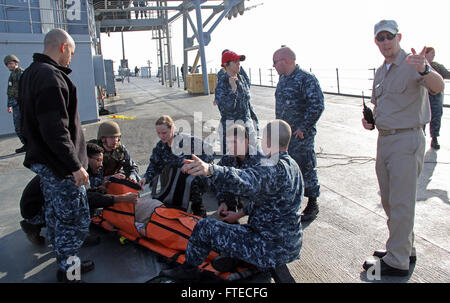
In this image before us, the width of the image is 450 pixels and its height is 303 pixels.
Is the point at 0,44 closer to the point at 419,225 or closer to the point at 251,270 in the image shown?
the point at 251,270

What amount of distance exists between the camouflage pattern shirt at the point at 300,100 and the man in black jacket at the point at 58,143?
2.33 metres

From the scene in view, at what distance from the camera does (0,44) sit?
33.1ft

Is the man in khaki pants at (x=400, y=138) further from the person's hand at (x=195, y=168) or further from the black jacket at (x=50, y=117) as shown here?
the black jacket at (x=50, y=117)

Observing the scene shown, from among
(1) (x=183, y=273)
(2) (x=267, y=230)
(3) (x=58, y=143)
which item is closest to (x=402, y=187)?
(2) (x=267, y=230)

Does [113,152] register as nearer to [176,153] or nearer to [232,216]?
[176,153]

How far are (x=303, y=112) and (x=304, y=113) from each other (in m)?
0.06

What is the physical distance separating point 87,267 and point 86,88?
977cm

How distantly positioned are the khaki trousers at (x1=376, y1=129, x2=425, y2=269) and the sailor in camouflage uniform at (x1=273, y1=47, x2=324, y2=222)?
4.04 ft

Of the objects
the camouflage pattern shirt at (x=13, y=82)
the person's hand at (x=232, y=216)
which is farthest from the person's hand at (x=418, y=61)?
the camouflage pattern shirt at (x=13, y=82)

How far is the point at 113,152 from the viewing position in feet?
14.2

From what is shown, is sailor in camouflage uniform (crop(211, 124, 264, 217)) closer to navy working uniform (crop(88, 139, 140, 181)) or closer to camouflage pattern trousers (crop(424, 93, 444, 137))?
navy working uniform (crop(88, 139, 140, 181))

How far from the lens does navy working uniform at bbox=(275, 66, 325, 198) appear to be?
4004 mm

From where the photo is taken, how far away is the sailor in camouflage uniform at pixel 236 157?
8.89ft
